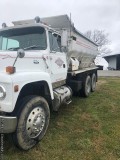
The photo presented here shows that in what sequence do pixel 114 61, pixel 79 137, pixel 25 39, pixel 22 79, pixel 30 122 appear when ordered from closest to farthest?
pixel 22 79
pixel 30 122
pixel 79 137
pixel 25 39
pixel 114 61

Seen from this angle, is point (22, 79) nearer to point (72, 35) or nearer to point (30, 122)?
point (30, 122)

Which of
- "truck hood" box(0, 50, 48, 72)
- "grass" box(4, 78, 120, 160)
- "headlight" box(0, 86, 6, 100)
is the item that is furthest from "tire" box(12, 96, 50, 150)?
"truck hood" box(0, 50, 48, 72)

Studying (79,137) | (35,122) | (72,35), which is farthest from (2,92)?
(72,35)

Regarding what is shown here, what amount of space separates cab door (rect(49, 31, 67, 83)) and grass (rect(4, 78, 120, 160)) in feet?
4.16

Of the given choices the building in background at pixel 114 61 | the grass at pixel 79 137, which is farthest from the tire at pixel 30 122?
the building in background at pixel 114 61

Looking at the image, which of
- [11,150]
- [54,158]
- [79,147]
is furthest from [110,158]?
[11,150]

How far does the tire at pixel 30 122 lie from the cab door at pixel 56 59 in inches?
55.9

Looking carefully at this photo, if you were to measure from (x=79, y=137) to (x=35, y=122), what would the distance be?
133 cm

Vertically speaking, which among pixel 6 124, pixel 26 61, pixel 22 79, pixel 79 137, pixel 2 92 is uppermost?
pixel 26 61

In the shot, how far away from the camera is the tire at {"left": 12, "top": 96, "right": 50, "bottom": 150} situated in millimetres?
4590

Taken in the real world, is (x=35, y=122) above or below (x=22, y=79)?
below

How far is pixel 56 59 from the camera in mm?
6555

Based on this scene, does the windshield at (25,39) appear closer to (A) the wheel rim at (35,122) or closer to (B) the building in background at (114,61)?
(A) the wheel rim at (35,122)

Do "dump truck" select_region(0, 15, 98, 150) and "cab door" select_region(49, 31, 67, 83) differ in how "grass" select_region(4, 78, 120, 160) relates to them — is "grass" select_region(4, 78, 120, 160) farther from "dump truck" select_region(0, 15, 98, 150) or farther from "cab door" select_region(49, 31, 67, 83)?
"cab door" select_region(49, 31, 67, 83)
